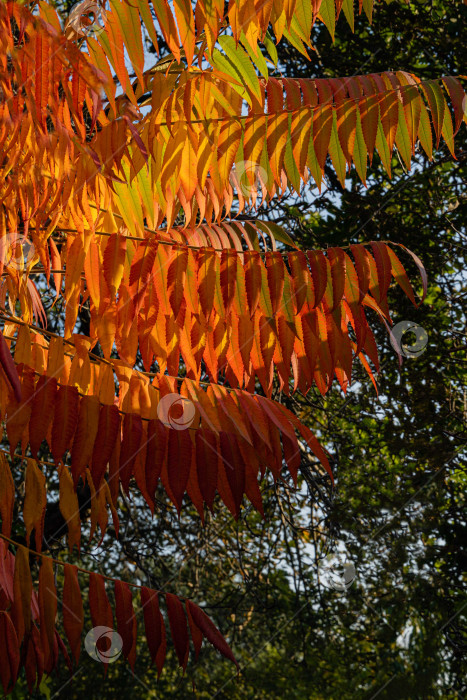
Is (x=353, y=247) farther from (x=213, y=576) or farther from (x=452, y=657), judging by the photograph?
(x=213, y=576)

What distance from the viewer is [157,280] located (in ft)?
5.04

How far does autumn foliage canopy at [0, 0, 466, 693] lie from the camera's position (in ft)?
4.29

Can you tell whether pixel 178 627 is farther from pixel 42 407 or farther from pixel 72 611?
pixel 42 407

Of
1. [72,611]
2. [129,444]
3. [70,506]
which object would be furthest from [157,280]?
[72,611]

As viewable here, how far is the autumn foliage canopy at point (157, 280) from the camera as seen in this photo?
1308 millimetres

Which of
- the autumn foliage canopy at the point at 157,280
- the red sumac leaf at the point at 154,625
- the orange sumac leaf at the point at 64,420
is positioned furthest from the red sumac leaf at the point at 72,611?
the orange sumac leaf at the point at 64,420

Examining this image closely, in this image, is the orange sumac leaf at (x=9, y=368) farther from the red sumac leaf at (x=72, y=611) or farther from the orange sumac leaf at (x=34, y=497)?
the red sumac leaf at (x=72, y=611)

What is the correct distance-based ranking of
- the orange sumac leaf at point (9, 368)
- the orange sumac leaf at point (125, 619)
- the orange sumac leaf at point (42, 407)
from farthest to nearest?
the orange sumac leaf at point (125, 619) < the orange sumac leaf at point (42, 407) < the orange sumac leaf at point (9, 368)

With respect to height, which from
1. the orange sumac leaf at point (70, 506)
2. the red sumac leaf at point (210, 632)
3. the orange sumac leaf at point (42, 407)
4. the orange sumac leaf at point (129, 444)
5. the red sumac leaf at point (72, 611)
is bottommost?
the red sumac leaf at point (210, 632)

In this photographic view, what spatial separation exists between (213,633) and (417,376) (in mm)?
2700

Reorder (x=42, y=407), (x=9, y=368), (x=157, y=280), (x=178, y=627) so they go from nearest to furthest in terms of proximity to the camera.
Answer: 1. (x=9, y=368)
2. (x=42, y=407)
3. (x=178, y=627)
4. (x=157, y=280)

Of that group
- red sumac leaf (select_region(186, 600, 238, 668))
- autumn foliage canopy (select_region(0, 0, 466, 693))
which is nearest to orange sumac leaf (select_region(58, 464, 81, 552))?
autumn foliage canopy (select_region(0, 0, 466, 693))

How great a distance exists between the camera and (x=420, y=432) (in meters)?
3.77

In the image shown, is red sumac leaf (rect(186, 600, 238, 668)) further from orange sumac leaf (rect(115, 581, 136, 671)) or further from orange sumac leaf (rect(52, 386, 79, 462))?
orange sumac leaf (rect(52, 386, 79, 462))
